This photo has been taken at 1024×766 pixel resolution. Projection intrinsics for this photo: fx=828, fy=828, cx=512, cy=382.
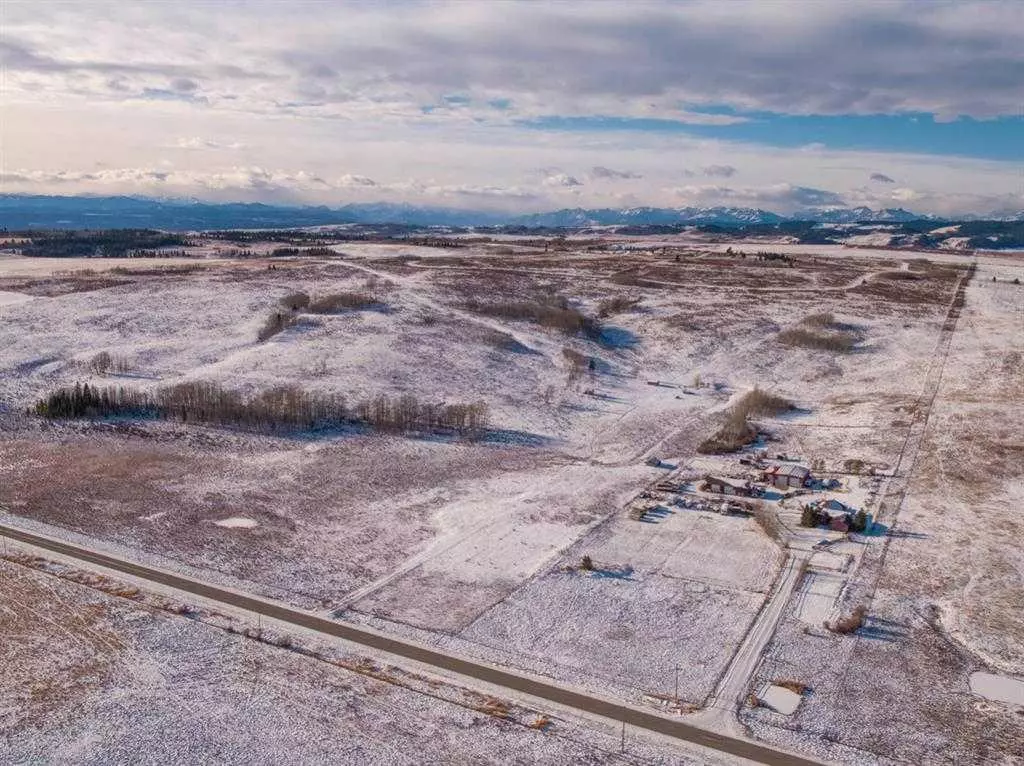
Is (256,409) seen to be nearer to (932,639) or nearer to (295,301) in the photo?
(295,301)

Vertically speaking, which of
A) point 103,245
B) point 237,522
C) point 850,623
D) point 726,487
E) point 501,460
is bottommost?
point 850,623

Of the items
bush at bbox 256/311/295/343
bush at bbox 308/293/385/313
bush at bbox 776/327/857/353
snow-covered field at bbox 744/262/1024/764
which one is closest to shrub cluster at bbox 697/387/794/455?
snow-covered field at bbox 744/262/1024/764

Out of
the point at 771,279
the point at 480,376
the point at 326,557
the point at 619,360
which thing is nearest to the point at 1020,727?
the point at 326,557

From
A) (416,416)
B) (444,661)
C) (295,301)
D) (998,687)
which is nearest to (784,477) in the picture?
(998,687)

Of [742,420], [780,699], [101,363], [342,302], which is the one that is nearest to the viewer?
[780,699]

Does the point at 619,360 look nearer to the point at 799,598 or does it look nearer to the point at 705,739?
the point at 799,598

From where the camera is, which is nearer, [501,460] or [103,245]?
[501,460]
